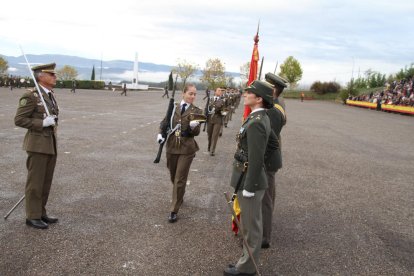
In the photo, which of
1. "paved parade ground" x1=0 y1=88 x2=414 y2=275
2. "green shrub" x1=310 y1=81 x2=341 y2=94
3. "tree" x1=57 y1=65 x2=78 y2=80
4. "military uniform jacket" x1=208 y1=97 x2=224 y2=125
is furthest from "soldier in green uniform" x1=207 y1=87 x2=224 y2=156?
"tree" x1=57 y1=65 x2=78 y2=80

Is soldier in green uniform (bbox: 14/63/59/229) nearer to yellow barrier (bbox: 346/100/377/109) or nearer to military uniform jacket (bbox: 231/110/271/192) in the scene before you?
military uniform jacket (bbox: 231/110/271/192)

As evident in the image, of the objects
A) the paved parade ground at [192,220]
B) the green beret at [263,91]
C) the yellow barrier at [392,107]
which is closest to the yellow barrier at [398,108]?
the yellow barrier at [392,107]

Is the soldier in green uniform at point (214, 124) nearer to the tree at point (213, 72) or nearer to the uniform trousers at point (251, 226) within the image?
the uniform trousers at point (251, 226)

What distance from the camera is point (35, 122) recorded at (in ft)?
16.0

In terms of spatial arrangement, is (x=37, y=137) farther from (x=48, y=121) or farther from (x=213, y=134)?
(x=213, y=134)

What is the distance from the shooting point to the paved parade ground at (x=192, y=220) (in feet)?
14.4

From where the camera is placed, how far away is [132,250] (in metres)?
4.60

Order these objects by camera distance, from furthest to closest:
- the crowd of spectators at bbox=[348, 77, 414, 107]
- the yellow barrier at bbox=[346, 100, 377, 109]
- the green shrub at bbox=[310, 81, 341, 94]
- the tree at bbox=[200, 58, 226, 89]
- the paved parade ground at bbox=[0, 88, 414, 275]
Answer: the tree at bbox=[200, 58, 226, 89] < the green shrub at bbox=[310, 81, 341, 94] < the yellow barrier at bbox=[346, 100, 377, 109] < the crowd of spectators at bbox=[348, 77, 414, 107] < the paved parade ground at bbox=[0, 88, 414, 275]

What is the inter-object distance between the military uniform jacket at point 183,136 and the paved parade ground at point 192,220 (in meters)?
1.00

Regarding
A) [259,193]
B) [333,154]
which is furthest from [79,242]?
[333,154]

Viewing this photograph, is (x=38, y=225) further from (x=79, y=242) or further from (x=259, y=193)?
(x=259, y=193)

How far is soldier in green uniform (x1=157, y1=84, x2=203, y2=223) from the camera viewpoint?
18.4ft

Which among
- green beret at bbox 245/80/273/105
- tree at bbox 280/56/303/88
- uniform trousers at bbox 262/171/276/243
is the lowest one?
uniform trousers at bbox 262/171/276/243

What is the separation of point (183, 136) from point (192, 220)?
1.21m
